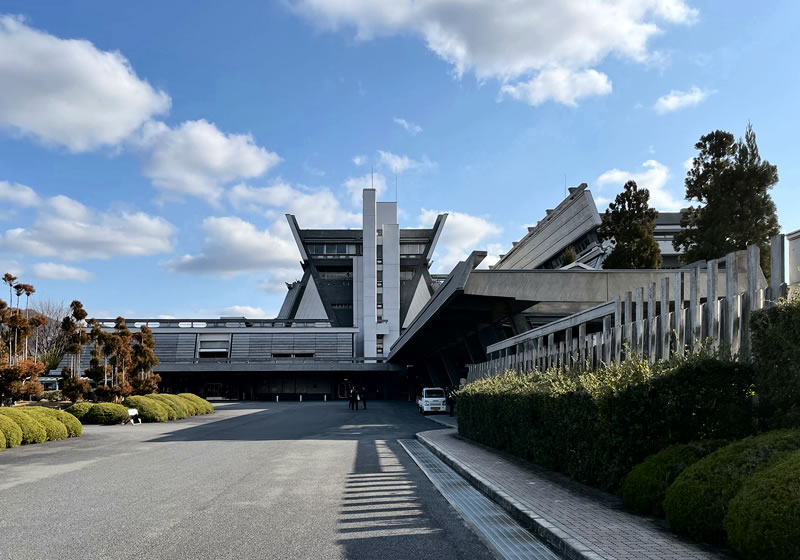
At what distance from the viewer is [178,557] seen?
6855mm

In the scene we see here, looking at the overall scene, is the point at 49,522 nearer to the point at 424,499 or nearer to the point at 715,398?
the point at 424,499

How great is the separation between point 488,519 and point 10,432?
627 inches

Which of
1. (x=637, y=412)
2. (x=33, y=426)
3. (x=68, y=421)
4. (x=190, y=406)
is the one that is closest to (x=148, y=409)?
(x=190, y=406)

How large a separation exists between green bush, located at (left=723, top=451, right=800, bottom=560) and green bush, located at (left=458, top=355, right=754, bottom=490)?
2893 millimetres

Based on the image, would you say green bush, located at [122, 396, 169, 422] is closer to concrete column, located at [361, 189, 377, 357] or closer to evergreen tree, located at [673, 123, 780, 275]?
evergreen tree, located at [673, 123, 780, 275]

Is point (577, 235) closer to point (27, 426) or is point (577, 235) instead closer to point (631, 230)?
point (631, 230)

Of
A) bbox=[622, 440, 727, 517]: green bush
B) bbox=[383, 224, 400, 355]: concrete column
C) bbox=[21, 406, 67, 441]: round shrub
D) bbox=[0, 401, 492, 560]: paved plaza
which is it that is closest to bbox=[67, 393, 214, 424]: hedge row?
bbox=[21, 406, 67, 441]: round shrub

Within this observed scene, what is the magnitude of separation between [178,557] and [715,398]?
6.41m

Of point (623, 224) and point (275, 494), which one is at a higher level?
point (623, 224)

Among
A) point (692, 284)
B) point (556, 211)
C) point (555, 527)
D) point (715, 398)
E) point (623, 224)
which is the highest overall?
point (556, 211)

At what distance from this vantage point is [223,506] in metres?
9.90

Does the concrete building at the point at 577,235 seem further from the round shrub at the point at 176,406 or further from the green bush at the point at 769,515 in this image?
the green bush at the point at 769,515

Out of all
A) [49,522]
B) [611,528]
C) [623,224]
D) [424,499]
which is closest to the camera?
[611,528]

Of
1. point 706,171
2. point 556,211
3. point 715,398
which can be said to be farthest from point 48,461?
point 556,211
